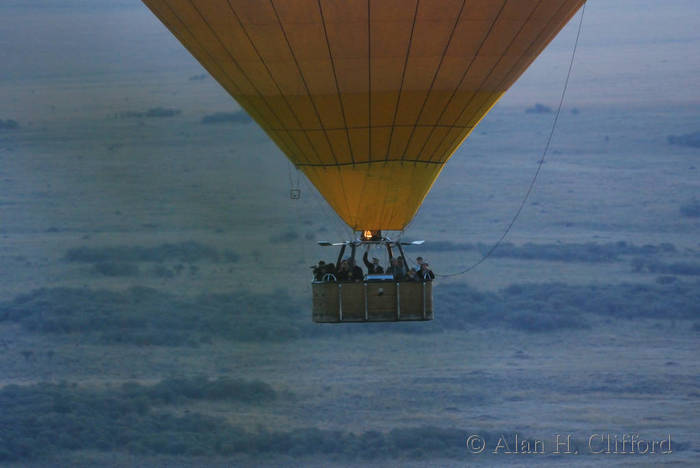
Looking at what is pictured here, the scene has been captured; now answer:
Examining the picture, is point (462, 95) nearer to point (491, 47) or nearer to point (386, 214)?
point (491, 47)

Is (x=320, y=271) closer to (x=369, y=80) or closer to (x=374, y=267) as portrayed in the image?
(x=374, y=267)

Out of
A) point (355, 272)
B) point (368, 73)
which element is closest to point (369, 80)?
point (368, 73)

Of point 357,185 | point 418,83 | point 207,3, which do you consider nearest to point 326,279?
point 357,185

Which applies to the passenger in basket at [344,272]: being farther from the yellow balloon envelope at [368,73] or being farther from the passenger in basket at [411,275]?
the yellow balloon envelope at [368,73]

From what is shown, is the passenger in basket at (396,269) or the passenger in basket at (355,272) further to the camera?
the passenger in basket at (396,269)

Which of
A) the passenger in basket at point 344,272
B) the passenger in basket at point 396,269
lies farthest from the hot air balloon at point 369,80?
the passenger in basket at point 396,269

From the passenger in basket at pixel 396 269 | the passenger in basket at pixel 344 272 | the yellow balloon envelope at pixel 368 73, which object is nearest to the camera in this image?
the yellow balloon envelope at pixel 368 73

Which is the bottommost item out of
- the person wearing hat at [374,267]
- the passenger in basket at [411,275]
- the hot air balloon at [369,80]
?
the passenger in basket at [411,275]
